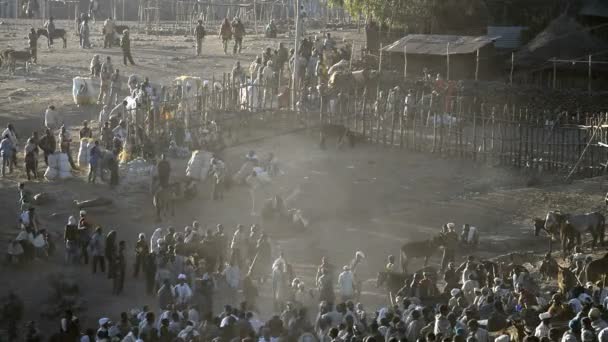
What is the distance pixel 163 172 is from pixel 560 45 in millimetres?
16110

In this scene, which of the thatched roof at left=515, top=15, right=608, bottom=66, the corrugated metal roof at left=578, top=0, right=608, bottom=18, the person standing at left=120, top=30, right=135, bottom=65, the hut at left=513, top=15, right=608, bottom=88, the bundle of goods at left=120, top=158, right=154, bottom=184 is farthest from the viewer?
the person standing at left=120, top=30, right=135, bottom=65

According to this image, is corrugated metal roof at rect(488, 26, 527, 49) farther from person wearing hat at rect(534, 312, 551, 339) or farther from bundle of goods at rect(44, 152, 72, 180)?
person wearing hat at rect(534, 312, 551, 339)

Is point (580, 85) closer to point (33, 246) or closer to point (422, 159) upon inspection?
point (422, 159)

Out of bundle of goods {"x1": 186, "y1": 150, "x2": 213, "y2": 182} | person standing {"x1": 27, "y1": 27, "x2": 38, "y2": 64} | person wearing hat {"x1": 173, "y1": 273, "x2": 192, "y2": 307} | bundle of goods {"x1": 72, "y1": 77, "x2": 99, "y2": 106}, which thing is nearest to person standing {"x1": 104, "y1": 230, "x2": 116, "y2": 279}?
person wearing hat {"x1": 173, "y1": 273, "x2": 192, "y2": 307}

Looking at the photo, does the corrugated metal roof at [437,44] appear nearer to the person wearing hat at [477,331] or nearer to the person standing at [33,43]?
the person standing at [33,43]

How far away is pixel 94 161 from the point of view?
3014 centimetres

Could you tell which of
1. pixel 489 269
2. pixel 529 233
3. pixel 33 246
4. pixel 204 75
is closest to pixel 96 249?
pixel 33 246

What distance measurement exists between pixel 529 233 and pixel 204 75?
18.3 m

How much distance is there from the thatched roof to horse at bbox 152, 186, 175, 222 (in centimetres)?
1518

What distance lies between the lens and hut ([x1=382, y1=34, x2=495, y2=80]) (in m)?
40.2

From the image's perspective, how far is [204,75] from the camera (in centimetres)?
4344

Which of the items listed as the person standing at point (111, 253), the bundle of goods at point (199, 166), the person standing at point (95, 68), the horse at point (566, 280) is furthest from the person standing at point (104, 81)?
the horse at point (566, 280)

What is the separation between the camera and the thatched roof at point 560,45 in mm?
39375

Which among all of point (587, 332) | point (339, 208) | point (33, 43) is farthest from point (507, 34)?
point (587, 332)
